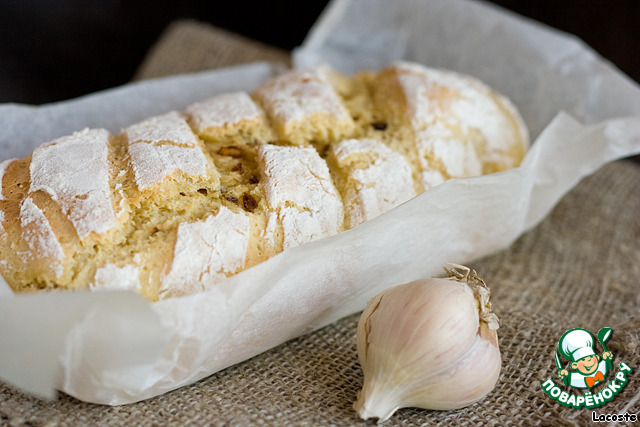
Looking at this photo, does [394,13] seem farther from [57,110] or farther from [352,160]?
[57,110]

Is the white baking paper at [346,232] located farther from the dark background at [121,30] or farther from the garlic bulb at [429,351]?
the dark background at [121,30]

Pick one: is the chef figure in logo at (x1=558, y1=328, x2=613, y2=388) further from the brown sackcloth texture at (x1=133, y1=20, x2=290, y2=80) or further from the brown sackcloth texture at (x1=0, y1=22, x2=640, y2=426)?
the brown sackcloth texture at (x1=133, y1=20, x2=290, y2=80)

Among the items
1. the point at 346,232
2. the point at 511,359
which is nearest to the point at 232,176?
the point at 346,232

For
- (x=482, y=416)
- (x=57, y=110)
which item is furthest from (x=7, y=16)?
(x=482, y=416)

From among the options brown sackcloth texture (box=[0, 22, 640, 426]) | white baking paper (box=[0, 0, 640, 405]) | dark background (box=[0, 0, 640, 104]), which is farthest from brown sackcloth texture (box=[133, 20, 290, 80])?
brown sackcloth texture (box=[0, 22, 640, 426])

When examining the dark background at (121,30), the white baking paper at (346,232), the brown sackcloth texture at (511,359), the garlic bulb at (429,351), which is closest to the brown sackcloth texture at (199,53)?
the white baking paper at (346,232)

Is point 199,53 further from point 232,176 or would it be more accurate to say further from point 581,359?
point 581,359
